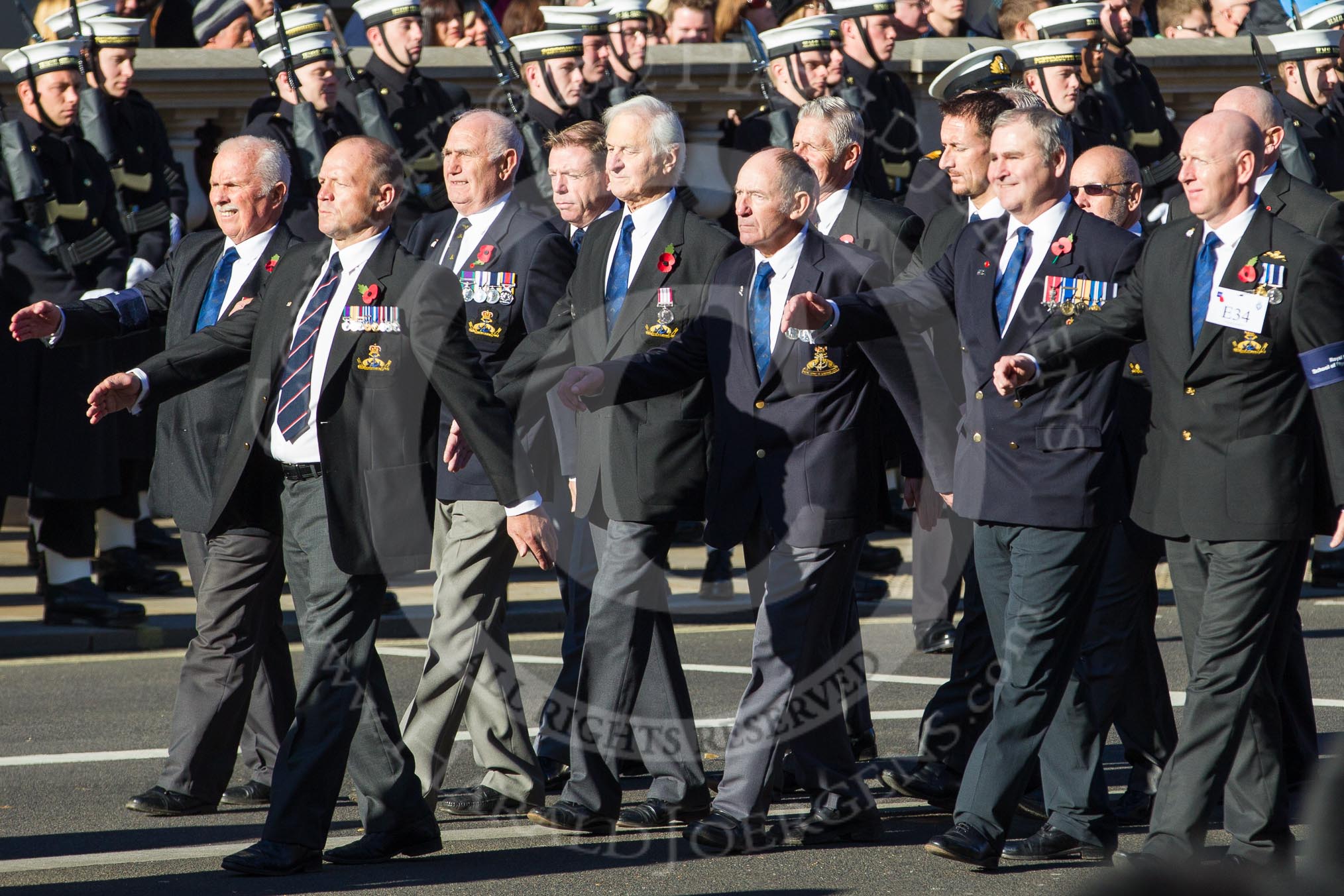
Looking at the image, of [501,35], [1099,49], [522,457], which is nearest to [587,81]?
[501,35]

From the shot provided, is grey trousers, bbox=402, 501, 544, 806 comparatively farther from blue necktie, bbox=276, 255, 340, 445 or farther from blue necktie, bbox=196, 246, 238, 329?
blue necktie, bbox=196, 246, 238, 329

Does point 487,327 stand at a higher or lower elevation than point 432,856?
higher

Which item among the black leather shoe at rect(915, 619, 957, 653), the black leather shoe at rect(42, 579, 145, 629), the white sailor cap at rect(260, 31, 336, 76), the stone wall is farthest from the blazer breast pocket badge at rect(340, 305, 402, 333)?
the stone wall

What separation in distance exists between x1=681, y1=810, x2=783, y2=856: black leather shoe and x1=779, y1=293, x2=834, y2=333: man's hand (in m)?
1.45

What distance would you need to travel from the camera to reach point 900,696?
8.15m

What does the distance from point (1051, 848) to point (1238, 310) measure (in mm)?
1614

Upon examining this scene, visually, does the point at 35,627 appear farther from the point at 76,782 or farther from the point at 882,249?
the point at 882,249

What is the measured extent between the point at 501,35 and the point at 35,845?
7263mm

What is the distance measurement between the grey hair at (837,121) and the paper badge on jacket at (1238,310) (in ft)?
8.15

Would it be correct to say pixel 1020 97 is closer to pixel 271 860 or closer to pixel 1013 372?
pixel 1013 372

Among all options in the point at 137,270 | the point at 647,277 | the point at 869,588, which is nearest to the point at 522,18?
the point at 137,270

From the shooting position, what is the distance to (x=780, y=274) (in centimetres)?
610

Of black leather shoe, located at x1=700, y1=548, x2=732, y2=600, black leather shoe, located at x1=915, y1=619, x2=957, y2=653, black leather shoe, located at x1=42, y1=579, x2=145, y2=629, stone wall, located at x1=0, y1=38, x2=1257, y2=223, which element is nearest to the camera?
black leather shoe, located at x1=915, y1=619, x2=957, y2=653

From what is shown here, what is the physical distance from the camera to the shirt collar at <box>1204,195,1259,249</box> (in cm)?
533
